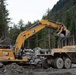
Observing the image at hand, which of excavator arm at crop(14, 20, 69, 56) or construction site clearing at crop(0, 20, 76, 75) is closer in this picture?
construction site clearing at crop(0, 20, 76, 75)

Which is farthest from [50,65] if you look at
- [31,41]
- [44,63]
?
[31,41]

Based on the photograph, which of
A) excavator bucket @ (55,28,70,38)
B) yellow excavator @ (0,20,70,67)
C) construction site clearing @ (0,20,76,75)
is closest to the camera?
yellow excavator @ (0,20,70,67)

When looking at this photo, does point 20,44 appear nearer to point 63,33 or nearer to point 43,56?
point 43,56

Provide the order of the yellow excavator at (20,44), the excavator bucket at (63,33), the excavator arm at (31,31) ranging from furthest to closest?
the excavator bucket at (63,33)
the excavator arm at (31,31)
the yellow excavator at (20,44)

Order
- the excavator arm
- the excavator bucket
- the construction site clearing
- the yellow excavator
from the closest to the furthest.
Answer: the yellow excavator → the construction site clearing → the excavator arm → the excavator bucket

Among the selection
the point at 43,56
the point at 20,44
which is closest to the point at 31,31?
the point at 20,44

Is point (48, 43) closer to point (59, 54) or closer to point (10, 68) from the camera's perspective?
point (59, 54)

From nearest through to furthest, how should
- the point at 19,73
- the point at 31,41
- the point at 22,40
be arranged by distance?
the point at 19,73
the point at 22,40
the point at 31,41

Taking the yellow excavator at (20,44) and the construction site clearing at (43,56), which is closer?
the yellow excavator at (20,44)

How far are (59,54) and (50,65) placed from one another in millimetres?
1283

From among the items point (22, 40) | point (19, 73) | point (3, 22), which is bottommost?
point (19, 73)

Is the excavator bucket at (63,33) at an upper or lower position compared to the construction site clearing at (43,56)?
upper

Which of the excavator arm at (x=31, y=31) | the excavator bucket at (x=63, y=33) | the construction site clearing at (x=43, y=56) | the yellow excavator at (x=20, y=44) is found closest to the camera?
the yellow excavator at (x=20, y=44)

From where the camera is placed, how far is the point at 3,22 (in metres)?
55.7
